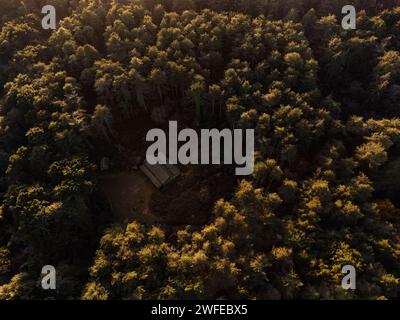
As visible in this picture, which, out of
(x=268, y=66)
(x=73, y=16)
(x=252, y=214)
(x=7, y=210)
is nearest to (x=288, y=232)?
(x=252, y=214)

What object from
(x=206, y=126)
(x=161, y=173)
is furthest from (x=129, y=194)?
(x=206, y=126)

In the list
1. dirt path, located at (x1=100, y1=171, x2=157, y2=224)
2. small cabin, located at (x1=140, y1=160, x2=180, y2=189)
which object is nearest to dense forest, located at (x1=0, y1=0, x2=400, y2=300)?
dirt path, located at (x1=100, y1=171, x2=157, y2=224)

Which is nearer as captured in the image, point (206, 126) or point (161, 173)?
point (161, 173)

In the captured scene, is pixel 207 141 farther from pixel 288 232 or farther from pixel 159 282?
pixel 159 282

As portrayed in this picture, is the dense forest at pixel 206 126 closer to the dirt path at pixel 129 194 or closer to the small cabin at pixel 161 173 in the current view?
the dirt path at pixel 129 194

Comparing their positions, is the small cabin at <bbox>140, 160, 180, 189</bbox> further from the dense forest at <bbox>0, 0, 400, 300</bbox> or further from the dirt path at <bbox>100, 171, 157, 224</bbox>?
the dense forest at <bbox>0, 0, 400, 300</bbox>

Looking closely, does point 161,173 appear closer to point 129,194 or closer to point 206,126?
point 129,194
